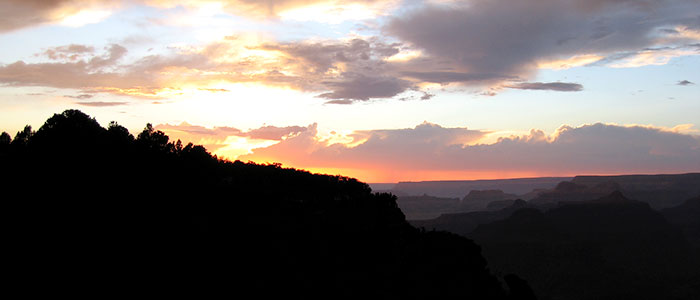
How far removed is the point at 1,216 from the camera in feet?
129

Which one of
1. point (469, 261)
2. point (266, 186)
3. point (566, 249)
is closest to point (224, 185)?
point (266, 186)

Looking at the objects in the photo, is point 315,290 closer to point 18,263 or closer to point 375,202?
point 375,202

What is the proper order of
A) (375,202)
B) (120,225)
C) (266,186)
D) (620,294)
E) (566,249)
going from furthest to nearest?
(566,249), (620,294), (375,202), (266,186), (120,225)

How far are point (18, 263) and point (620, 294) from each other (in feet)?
549

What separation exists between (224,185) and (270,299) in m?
14.9

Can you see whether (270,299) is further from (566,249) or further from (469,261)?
(566,249)

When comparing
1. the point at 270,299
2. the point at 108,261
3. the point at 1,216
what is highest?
the point at 1,216

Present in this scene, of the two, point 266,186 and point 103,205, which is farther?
point 266,186

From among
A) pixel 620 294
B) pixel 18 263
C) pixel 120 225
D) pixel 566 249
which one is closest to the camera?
pixel 18 263

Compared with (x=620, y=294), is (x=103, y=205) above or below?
above

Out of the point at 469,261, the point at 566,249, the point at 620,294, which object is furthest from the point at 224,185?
the point at 566,249

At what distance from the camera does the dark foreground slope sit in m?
38.9

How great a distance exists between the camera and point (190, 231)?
4503 centimetres

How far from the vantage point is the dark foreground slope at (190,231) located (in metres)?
38.9
